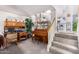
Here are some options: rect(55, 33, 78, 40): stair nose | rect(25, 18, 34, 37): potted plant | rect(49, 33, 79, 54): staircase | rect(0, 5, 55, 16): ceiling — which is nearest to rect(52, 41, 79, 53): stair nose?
rect(49, 33, 79, 54): staircase

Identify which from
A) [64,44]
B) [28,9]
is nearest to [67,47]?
[64,44]

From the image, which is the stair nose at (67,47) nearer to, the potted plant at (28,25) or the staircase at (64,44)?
the staircase at (64,44)

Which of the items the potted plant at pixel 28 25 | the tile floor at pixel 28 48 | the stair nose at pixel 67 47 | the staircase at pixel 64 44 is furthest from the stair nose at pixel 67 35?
the potted plant at pixel 28 25

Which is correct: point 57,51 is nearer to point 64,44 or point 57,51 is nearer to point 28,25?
point 64,44

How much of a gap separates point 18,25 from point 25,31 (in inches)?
5.6

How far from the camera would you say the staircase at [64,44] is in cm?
194

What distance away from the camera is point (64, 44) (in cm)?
197

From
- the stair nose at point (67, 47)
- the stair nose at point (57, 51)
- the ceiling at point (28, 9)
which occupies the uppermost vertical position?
the ceiling at point (28, 9)

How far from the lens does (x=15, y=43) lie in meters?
2.00

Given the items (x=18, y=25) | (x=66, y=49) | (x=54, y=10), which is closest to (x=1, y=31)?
(x=18, y=25)

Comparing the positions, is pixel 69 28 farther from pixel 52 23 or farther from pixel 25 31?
pixel 25 31

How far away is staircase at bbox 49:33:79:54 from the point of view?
6.37 feet

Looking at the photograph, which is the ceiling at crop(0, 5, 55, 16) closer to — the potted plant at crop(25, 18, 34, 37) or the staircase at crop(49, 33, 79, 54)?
the potted plant at crop(25, 18, 34, 37)
